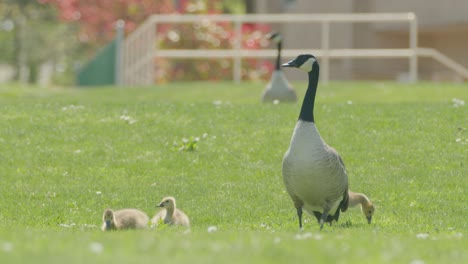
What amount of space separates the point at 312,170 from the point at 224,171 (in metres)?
4.96

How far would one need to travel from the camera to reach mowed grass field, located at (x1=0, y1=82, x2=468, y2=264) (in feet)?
41.9

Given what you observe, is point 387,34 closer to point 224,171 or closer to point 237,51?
point 237,51

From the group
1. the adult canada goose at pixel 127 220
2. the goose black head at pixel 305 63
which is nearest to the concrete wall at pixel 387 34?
the goose black head at pixel 305 63

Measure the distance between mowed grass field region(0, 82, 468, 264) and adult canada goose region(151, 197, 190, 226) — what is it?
0.28 m

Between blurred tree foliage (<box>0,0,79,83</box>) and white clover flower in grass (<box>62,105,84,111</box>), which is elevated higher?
Answer: white clover flower in grass (<box>62,105,84,111</box>)

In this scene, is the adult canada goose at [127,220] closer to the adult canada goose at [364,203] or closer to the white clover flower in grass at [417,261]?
the adult canada goose at [364,203]

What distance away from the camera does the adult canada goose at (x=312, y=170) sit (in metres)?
13.8

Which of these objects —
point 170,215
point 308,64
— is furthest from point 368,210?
point 170,215

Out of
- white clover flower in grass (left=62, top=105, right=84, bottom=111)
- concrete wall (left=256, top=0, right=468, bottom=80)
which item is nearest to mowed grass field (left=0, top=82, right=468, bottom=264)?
white clover flower in grass (left=62, top=105, right=84, bottom=111)

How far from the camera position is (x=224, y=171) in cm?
1867

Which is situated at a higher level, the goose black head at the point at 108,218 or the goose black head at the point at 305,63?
the goose black head at the point at 305,63

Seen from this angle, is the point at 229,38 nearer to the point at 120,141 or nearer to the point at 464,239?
the point at 120,141

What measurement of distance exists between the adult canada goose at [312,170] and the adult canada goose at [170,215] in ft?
5.69

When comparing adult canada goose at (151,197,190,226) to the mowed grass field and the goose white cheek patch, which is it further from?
the goose white cheek patch
